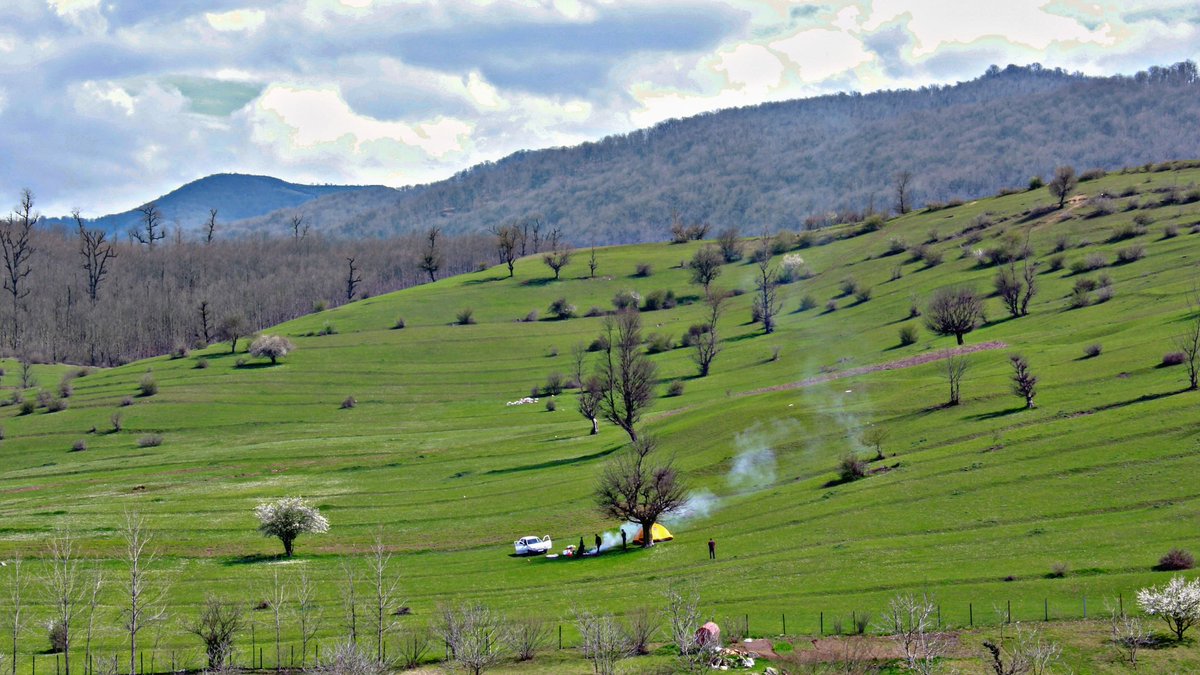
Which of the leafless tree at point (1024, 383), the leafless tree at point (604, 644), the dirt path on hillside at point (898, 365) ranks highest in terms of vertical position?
the dirt path on hillside at point (898, 365)

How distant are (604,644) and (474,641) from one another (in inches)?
257

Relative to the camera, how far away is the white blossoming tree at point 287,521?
249 ft

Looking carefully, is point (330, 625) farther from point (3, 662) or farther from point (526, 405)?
point (526, 405)

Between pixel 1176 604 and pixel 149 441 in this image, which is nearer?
pixel 1176 604

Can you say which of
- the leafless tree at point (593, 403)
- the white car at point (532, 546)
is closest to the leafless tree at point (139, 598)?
the white car at point (532, 546)

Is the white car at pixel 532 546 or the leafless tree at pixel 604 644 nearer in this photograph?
the leafless tree at pixel 604 644

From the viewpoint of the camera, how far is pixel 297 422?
146 metres

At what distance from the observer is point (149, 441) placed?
135m

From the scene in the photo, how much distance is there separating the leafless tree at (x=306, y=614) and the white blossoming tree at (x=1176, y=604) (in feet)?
126

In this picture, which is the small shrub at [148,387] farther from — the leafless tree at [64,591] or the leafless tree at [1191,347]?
the leafless tree at [1191,347]

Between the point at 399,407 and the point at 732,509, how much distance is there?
83606 mm

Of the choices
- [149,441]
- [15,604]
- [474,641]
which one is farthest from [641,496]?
[149,441]

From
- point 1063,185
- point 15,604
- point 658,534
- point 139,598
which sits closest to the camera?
point 15,604

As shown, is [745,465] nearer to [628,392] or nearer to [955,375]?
[955,375]
